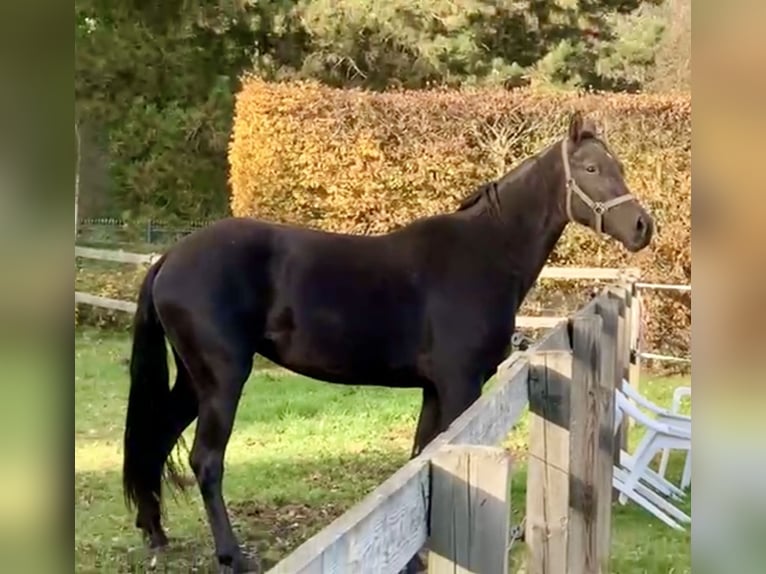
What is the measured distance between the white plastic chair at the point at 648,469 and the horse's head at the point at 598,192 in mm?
317

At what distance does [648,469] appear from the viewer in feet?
6.07

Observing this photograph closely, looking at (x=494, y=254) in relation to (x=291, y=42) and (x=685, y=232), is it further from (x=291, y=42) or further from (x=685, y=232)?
(x=291, y=42)

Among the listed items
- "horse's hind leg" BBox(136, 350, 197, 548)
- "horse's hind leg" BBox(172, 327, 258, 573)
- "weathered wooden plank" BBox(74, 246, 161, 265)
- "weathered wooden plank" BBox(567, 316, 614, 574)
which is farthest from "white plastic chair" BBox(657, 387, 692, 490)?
"weathered wooden plank" BBox(74, 246, 161, 265)

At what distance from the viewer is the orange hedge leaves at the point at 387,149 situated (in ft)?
6.03

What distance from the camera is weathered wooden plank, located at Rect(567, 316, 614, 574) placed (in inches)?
62.3

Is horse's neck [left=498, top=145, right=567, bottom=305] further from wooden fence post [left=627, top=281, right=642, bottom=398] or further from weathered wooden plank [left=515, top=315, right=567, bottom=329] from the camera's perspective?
wooden fence post [left=627, top=281, right=642, bottom=398]

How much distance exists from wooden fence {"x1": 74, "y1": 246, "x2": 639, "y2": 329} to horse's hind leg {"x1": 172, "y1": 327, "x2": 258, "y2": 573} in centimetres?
18

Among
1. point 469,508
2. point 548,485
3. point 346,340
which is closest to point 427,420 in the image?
point 346,340

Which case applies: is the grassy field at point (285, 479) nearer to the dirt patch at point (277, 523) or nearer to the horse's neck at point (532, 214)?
the dirt patch at point (277, 523)

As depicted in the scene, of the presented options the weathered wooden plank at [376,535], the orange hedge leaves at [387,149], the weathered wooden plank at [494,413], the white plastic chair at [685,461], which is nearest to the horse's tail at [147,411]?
the orange hedge leaves at [387,149]

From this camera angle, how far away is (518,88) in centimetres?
184

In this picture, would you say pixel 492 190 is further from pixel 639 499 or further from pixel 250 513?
pixel 250 513
